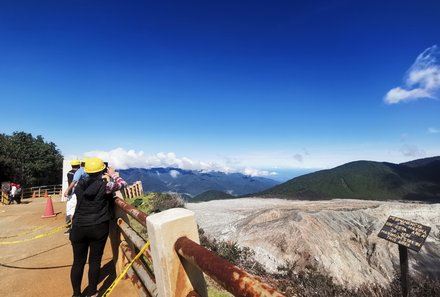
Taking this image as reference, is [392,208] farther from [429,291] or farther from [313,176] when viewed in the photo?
[313,176]

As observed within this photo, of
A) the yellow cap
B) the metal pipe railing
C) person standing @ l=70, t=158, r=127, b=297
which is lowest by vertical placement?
the metal pipe railing

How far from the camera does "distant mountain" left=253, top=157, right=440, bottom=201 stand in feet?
272

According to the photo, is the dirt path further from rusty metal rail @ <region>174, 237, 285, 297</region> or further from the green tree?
the green tree

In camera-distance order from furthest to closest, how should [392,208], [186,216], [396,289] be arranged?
[392,208] < [396,289] < [186,216]

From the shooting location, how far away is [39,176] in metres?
55.1

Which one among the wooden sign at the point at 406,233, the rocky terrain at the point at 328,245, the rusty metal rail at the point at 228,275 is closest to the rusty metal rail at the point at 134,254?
the rusty metal rail at the point at 228,275

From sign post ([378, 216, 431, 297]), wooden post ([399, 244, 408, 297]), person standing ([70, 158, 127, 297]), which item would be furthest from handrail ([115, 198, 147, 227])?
wooden post ([399, 244, 408, 297])

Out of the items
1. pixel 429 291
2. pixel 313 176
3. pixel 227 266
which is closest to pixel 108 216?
pixel 227 266

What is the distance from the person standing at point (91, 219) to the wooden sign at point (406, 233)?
7.65 meters

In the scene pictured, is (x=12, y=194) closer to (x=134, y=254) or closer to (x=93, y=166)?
(x=93, y=166)

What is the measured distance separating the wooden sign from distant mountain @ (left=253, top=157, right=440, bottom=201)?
2715 inches

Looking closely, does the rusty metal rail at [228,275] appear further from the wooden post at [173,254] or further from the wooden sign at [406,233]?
the wooden sign at [406,233]

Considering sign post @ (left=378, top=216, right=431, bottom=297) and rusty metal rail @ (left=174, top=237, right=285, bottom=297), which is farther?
sign post @ (left=378, top=216, right=431, bottom=297)

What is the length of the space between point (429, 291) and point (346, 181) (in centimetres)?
9675
